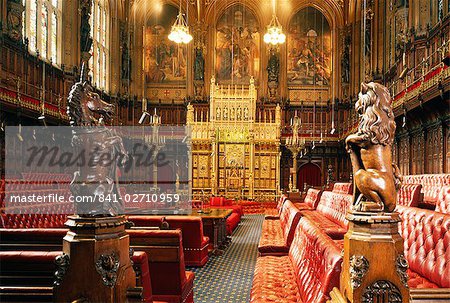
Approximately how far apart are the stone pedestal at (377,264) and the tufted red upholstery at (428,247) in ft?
4.02

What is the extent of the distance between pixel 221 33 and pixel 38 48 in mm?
12622

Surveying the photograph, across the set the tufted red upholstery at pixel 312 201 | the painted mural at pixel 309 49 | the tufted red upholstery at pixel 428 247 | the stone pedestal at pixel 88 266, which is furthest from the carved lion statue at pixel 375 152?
the painted mural at pixel 309 49

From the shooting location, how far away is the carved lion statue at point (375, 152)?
2.11 m

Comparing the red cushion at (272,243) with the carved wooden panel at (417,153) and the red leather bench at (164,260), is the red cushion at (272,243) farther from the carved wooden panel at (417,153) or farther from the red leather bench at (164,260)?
the carved wooden panel at (417,153)

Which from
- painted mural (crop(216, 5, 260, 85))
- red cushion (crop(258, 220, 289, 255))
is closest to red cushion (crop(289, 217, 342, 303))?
red cushion (crop(258, 220, 289, 255))

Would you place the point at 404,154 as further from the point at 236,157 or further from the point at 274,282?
the point at 274,282

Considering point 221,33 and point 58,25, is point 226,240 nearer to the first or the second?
point 58,25

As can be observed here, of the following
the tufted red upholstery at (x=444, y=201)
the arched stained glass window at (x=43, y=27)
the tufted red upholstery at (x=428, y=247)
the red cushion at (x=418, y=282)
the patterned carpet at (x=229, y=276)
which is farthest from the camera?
the arched stained glass window at (x=43, y=27)

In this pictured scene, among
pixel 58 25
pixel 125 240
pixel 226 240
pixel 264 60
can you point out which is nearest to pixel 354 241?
→ pixel 125 240

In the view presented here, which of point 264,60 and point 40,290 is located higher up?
point 264,60

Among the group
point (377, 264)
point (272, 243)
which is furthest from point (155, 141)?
point (377, 264)

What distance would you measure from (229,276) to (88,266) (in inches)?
187

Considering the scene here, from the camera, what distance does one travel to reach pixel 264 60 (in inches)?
1026

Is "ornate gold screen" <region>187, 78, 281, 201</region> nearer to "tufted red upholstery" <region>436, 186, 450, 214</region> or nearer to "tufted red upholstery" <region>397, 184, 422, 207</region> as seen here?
"tufted red upholstery" <region>397, 184, 422, 207</region>
